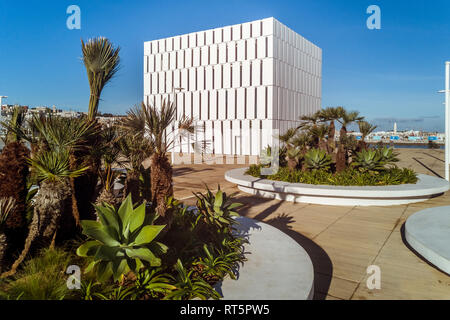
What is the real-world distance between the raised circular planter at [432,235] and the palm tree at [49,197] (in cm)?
531

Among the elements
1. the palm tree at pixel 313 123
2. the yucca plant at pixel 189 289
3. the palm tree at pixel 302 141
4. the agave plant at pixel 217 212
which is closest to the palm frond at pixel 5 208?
the yucca plant at pixel 189 289

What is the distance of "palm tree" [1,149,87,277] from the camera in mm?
3723

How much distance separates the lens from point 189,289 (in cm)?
313

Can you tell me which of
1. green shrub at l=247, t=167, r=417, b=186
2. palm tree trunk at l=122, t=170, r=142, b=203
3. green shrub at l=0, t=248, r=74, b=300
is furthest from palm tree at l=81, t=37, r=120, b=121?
green shrub at l=247, t=167, r=417, b=186

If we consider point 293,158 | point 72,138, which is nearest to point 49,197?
point 72,138

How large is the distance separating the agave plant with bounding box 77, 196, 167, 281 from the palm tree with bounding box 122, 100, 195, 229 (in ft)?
2.99

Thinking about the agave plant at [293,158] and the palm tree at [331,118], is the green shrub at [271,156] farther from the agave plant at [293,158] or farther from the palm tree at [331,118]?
the palm tree at [331,118]

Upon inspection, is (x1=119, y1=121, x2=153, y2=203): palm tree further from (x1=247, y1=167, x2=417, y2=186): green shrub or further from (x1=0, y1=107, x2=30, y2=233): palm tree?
(x1=247, y1=167, x2=417, y2=186): green shrub

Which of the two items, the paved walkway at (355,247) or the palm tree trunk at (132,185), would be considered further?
the palm tree trunk at (132,185)

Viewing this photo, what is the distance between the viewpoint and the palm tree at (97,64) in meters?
4.50

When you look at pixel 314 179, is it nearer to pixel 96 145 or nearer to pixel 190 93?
pixel 96 145

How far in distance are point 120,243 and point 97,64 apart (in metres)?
2.93
